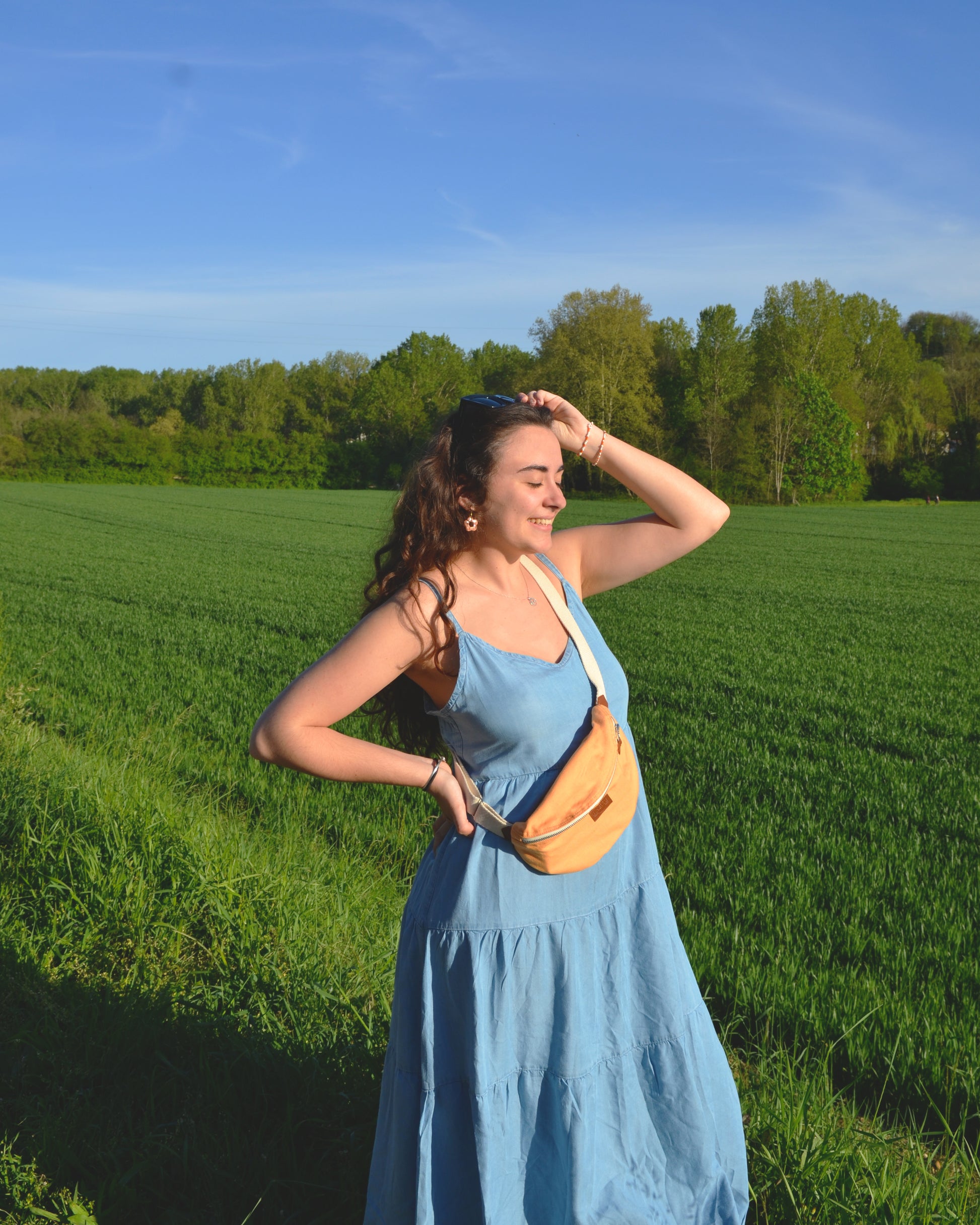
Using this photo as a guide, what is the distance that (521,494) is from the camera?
7.14 ft

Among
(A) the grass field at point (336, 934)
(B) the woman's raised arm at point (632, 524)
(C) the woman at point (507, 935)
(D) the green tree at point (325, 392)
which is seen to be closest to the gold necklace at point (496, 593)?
(C) the woman at point (507, 935)

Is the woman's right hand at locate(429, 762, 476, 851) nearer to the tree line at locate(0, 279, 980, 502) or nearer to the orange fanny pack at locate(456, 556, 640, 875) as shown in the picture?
the orange fanny pack at locate(456, 556, 640, 875)

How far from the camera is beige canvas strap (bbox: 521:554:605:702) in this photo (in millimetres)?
2193

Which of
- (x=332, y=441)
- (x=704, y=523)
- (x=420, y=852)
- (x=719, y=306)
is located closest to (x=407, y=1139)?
(x=704, y=523)

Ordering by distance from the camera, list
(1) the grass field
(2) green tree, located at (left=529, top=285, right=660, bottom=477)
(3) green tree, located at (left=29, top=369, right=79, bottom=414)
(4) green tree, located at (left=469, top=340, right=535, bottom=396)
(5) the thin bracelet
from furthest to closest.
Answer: (3) green tree, located at (left=29, top=369, right=79, bottom=414)
(4) green tree, located at (left=469, top=340, right=535, bottom=396)
(2) green tree, located at (left=529, top=285, right=660, bottom=477)
(1) the grass field
(5) the thin bracelet

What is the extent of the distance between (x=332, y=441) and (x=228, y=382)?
17907 mm

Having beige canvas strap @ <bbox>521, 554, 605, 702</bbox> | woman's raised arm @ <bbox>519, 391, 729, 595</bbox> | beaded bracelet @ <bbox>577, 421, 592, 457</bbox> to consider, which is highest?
beaded bracelet @ <bbox>577, 421, 592, 457</bbox>

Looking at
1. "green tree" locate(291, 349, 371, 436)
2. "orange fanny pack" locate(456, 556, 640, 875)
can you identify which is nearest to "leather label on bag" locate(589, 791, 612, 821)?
"orange fanny pack" locate(456, 556, 640, 875)

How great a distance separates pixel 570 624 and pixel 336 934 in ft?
7.24

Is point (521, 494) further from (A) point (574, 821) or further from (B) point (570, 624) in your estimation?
(A) point (574, 821)

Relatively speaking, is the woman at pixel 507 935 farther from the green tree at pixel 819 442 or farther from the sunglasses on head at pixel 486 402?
the green tree at pixel 819 442

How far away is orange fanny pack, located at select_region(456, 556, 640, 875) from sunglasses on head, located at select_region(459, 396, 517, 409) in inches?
28.4

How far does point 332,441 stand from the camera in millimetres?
83562

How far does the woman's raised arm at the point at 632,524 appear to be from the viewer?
245 centimetres
